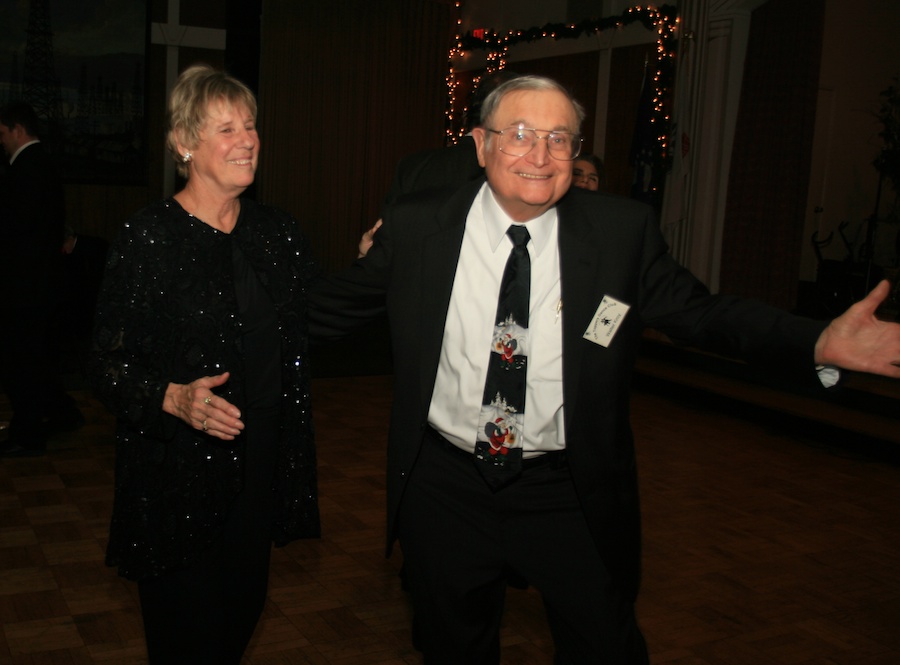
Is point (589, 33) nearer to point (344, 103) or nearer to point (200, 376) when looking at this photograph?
point (344, 103)

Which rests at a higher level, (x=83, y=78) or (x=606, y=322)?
(x=83, y=78)

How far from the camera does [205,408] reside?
184 centimetres

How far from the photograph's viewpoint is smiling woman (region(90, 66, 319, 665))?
196 centimetres

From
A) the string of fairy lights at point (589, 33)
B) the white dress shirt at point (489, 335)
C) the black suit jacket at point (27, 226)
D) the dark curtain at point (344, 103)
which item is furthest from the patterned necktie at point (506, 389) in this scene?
the dark curtain at point (344, 103)

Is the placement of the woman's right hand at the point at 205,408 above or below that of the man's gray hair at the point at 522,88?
below

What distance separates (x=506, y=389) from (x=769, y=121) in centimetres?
878

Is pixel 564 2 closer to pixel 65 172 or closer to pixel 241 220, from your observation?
pixel 65 172

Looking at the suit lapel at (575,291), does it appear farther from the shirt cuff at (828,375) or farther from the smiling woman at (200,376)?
the smiling woman at (200,376)

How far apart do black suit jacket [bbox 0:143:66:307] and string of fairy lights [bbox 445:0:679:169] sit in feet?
11.2

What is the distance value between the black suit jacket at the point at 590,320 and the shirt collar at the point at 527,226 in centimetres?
3

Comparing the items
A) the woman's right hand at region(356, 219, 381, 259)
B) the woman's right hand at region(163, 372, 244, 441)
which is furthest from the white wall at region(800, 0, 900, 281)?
the woman's right hand at region(163, 372, 244, 441)

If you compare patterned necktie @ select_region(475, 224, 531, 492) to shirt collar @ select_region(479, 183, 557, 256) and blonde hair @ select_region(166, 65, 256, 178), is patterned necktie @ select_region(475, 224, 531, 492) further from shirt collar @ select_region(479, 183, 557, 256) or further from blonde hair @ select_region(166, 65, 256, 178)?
blonde hair @ select_region(166, 65, 256, 178)

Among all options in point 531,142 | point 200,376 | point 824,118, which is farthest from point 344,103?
point 531,142

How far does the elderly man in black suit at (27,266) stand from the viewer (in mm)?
4477
